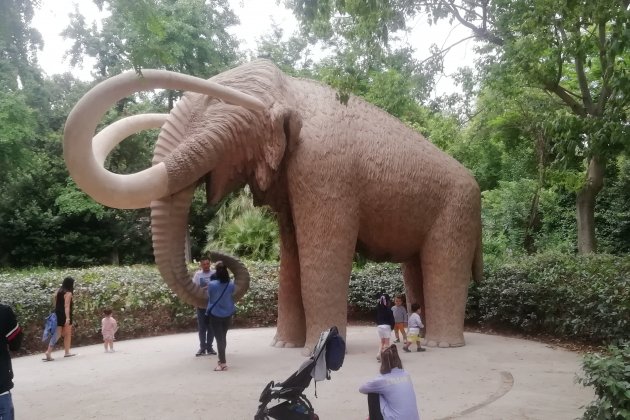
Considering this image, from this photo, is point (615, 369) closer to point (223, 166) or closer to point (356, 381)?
point (356, 381)

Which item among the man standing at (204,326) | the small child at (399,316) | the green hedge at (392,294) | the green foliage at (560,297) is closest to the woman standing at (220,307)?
the man standing at (204,326)

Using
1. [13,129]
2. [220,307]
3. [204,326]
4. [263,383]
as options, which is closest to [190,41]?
[13,129]

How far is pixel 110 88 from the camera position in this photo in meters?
5.54

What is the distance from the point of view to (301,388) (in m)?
4.01

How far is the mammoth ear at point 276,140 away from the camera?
21.7 feet

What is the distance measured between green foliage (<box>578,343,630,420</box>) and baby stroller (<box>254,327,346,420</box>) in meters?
1.59

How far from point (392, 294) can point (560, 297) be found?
3448 mm

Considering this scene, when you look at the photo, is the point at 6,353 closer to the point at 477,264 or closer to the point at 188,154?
the point at 188,154

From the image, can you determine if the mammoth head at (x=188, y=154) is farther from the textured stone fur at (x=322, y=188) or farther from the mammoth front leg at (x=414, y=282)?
the mammoth front leg at (x=414, y=282)

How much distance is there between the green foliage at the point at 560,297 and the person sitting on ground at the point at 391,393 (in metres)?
5.05

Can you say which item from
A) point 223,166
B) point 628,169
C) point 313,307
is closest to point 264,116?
point 223,166

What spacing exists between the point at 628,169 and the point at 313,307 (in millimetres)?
14569

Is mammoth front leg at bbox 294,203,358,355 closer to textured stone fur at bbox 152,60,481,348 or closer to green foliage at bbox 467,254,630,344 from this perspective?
textured stone fur at bbox 152,60,481,348

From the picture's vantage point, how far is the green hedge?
8.17 m
